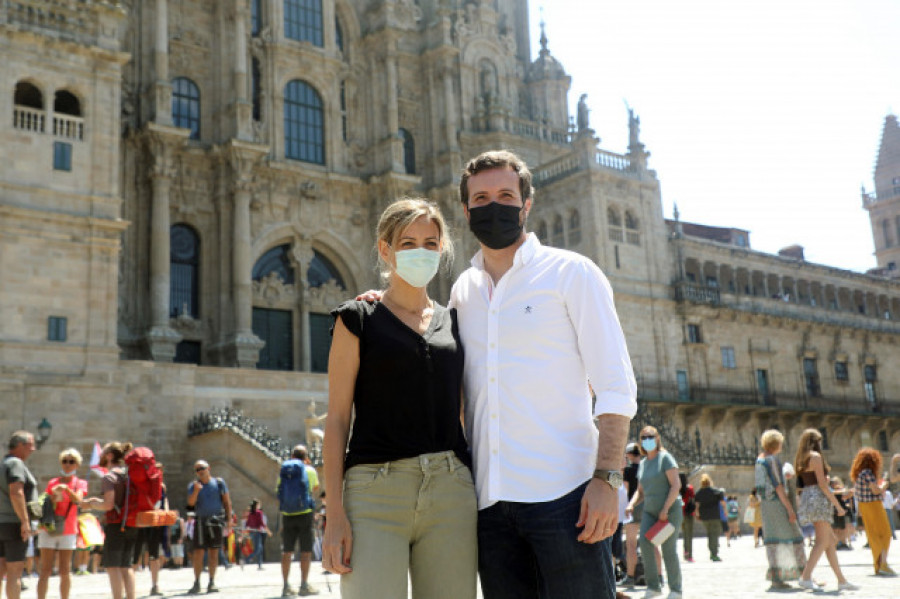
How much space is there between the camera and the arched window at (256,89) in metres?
34.3

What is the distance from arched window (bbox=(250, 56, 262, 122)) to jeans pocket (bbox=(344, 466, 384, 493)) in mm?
31662

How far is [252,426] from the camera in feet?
80.1

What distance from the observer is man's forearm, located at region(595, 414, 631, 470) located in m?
3.81

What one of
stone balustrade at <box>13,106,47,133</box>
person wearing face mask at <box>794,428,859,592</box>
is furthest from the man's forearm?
stone balustrade at <box>13,106,47,133</box>

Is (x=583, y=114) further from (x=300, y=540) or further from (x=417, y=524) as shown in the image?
(x=417, y=524)

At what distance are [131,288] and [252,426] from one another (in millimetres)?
7910

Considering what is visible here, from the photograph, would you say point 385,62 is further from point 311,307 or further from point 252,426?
point 252,426

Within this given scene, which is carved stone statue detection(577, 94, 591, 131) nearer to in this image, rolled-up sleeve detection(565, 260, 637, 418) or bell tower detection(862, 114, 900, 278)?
rolled-up sleeve detection(565, 260, 637, 418)

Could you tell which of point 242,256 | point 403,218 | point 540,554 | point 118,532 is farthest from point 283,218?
point 540,554

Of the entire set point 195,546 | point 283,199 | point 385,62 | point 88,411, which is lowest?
point 195,546

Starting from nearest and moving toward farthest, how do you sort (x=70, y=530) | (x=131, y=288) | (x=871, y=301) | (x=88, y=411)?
(x=70, y=530) → (x=88, y=411) → (x=131, y=288) → (x=871, y=301)

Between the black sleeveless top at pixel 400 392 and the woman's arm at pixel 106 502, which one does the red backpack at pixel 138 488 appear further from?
the black sleeveless top at pixel 400 392

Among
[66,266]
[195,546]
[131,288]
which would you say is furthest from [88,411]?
[195,546]

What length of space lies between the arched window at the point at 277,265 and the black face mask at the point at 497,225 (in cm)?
2989
